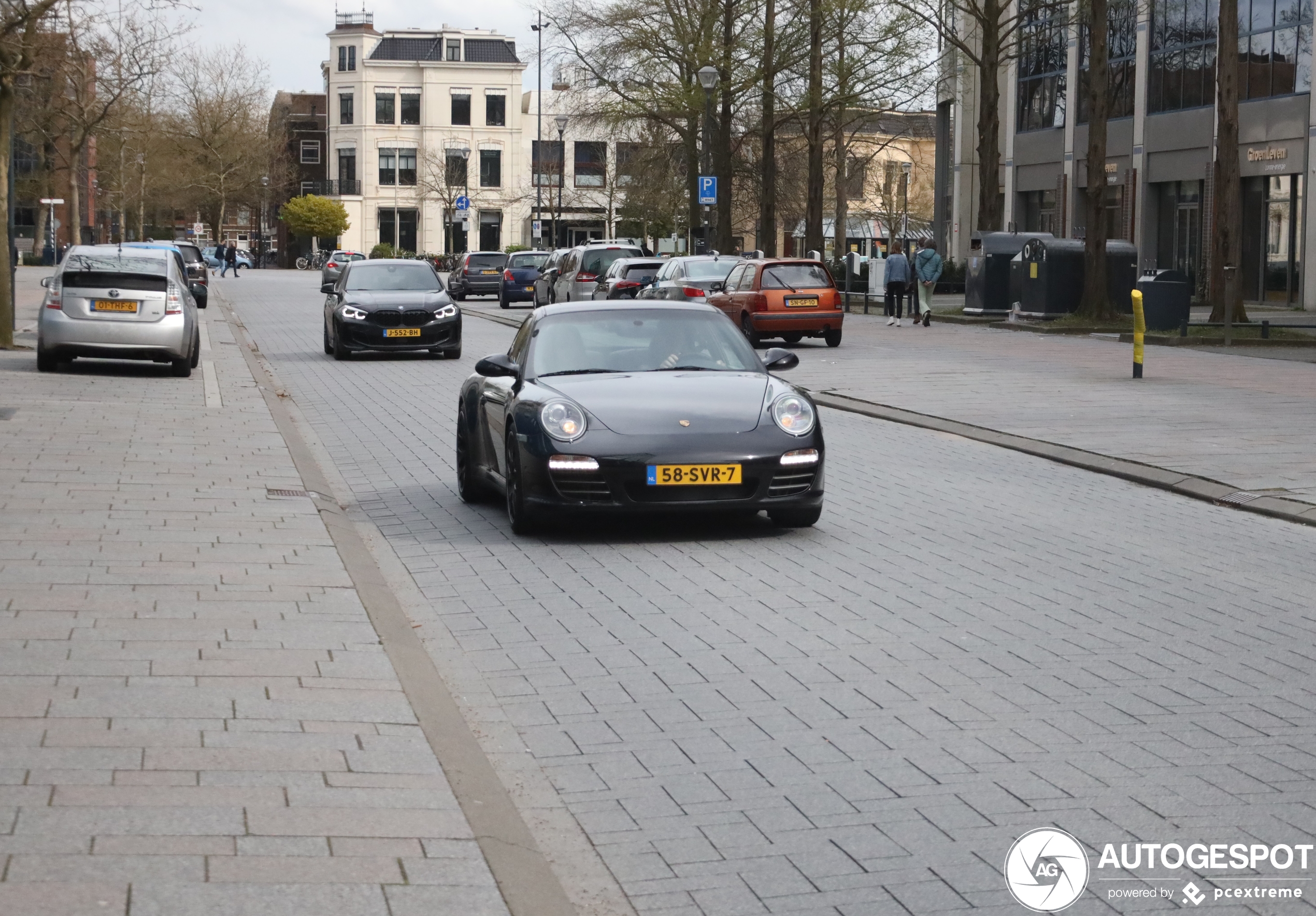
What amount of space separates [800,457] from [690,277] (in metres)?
22.4

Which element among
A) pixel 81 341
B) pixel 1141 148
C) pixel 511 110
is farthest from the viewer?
pixel 511 110

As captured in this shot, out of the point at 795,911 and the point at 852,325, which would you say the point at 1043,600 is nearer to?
the point at 795,911

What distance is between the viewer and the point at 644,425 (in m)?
9.48

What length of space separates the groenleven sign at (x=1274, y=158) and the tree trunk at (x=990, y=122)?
587 centimetres

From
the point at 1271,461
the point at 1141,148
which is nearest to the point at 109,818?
the point at 1271,461

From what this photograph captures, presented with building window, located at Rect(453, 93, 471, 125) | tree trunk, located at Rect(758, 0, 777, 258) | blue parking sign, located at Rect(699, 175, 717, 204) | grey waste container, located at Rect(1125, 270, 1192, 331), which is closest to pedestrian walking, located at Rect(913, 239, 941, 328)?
grey waste container, located at Rect(1125, 270, 1192, 331)

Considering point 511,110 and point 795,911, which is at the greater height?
point 511,110

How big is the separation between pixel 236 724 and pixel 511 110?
108643mm

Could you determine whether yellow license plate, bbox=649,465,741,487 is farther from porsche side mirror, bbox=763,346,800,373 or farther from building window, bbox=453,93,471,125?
building window, bbox=453,93,471,125

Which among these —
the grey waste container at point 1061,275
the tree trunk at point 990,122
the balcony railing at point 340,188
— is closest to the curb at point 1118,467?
the grey waste container at point 1061,275

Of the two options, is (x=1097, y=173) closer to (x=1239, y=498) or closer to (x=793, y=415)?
(x=1239, y=498)

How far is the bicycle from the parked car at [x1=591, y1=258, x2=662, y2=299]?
7385 cm

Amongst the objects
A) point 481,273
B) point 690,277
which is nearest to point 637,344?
point 690,277

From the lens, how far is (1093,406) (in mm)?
17922
